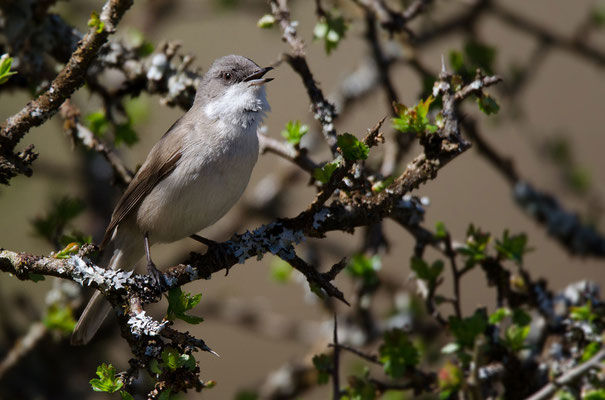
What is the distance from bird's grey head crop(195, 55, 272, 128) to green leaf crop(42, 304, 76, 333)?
139 cm

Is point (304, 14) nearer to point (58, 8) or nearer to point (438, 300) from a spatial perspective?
point (58, 8)

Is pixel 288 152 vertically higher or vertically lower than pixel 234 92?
lower

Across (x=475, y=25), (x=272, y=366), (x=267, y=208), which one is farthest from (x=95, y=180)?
(x=475, y=25)

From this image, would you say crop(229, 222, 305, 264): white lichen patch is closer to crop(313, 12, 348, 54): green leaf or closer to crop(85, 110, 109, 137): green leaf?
crop(313, 12, 348, 54): green leaf

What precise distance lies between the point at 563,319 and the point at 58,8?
5.65 meters

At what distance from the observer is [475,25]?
5.12 m

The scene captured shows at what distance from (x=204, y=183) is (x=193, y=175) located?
0.26ft

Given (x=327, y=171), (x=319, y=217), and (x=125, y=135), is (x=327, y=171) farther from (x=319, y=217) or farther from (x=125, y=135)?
(x=125, y=135)

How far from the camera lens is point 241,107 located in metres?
3.70

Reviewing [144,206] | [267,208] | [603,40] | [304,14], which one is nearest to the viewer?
[144,206]

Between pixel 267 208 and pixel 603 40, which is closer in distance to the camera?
pixel 267 208

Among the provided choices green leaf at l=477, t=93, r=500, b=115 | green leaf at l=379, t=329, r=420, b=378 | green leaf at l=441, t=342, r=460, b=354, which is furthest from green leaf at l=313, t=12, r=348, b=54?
green leaf at l=441, t=342, r=460, b=354

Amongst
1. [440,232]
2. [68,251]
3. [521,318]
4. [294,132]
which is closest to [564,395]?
[521,318]

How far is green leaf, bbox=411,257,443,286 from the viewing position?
3.40 meters
